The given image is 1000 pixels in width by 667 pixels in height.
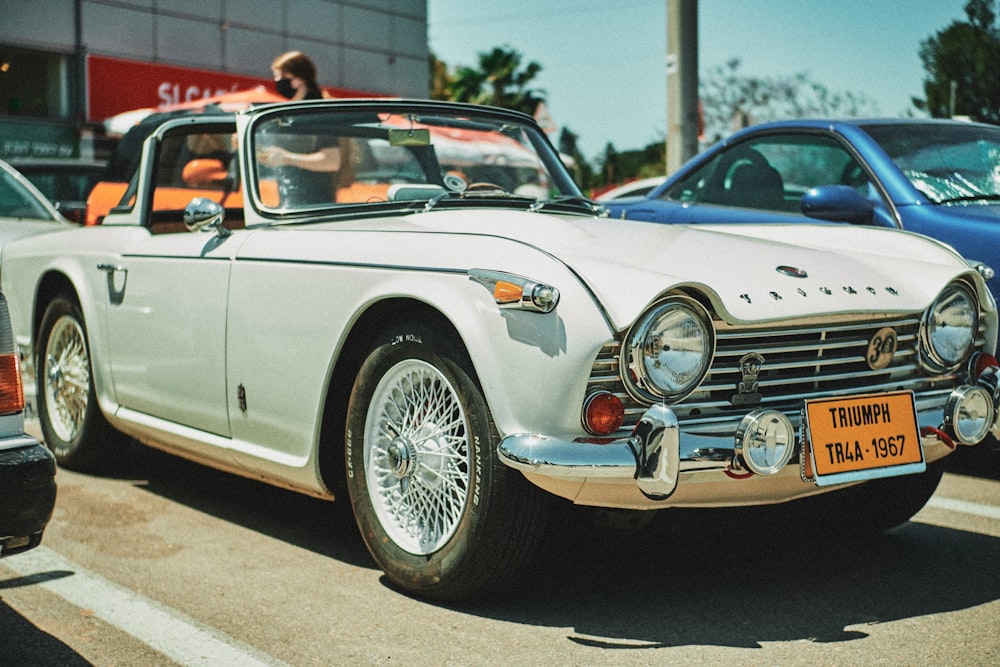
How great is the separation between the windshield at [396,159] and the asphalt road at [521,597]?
1210mm

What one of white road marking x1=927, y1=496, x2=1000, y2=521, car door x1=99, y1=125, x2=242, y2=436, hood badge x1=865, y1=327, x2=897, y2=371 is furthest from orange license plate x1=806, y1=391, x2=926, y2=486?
car door x1=99, y1=125, x2=242, y2=436

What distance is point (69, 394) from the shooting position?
5066 mm

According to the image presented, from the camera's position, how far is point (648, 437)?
282 cm

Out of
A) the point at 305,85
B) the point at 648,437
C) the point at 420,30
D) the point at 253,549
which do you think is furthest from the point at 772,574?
the point at 420,30

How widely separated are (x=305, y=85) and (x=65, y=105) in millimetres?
14002

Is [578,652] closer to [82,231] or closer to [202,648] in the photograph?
[202,648]

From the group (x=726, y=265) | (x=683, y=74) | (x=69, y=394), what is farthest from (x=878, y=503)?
(x=683, y=74)

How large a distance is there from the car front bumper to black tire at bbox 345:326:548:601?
39.0 inches

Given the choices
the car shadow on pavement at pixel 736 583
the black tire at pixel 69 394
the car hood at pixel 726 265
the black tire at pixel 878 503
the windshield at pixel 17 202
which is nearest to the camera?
the car hood at pixel 726 265

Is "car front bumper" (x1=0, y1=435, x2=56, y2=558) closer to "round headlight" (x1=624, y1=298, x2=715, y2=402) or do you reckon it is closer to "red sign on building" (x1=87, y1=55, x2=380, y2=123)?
"round headlight" (x1=624, y1=298, x2=715, y2=402)

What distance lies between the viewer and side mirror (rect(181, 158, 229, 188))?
207 inches

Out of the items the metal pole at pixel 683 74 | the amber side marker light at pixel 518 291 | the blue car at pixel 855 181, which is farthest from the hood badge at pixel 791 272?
the metal pole at pixel 683 74

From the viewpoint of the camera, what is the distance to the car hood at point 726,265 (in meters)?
2.98

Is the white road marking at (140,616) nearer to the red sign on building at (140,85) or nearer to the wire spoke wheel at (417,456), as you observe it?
the wire spoke wheel at (417,456)
